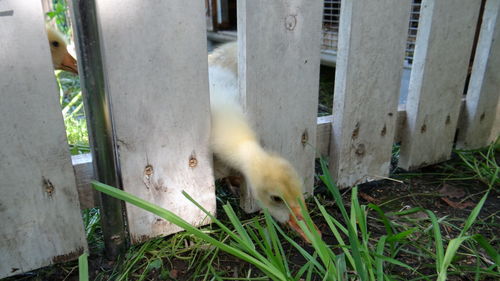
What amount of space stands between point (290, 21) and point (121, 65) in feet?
1.81

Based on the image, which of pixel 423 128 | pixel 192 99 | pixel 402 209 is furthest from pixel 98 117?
pixel 423 128

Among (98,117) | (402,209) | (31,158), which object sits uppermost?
(98,117)

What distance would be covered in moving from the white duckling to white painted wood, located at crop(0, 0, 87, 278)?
0.48 m

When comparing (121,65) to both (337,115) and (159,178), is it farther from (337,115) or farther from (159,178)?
(337,115)

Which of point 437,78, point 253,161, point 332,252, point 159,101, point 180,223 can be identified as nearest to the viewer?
point 180,223

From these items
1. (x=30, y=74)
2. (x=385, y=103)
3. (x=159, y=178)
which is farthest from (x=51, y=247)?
(x=385, y=103)

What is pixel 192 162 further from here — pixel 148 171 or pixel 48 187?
pixel 48 187

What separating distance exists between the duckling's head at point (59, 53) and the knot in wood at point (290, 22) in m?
1.08

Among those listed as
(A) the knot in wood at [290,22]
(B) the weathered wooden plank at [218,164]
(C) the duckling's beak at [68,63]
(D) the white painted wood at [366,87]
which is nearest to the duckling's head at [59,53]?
(C) the duckling's beak at [68,63]

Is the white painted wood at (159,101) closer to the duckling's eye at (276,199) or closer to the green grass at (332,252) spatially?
the green grass at (332,252)

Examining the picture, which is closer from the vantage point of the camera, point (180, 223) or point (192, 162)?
point (180, 223)

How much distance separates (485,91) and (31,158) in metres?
1.91

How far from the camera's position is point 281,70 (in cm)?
132

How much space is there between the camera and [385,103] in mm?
1591
